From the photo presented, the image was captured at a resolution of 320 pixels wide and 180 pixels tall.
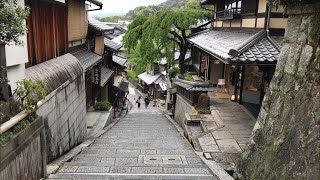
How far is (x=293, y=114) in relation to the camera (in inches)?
228

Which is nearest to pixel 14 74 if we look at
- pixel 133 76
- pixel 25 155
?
pixel 25 155

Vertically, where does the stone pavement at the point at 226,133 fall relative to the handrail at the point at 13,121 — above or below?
below

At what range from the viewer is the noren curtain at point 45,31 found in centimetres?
882

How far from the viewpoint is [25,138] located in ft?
18.2

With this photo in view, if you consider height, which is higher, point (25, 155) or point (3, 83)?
point (3, 83)

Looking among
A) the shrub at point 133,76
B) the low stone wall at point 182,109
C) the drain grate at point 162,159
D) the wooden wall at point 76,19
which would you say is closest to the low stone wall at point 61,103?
the drain grate at point 162,159

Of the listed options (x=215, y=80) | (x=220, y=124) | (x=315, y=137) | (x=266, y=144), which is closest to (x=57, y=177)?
(x=266, y=144)

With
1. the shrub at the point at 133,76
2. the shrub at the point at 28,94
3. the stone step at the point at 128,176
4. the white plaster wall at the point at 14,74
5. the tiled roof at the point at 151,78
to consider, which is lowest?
the shrub at the point at 133,76

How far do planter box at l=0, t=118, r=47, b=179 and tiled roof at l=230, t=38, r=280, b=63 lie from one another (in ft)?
23.1

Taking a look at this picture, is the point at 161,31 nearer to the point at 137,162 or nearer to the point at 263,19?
the point at 263,19

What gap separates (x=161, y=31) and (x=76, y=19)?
6181 millimetres

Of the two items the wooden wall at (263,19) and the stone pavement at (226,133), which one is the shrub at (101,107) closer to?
the stone pavement at (226,133)

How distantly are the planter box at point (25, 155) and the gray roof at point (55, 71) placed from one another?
2040mm

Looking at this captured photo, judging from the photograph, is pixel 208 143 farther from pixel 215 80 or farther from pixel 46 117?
pixel 215 80
